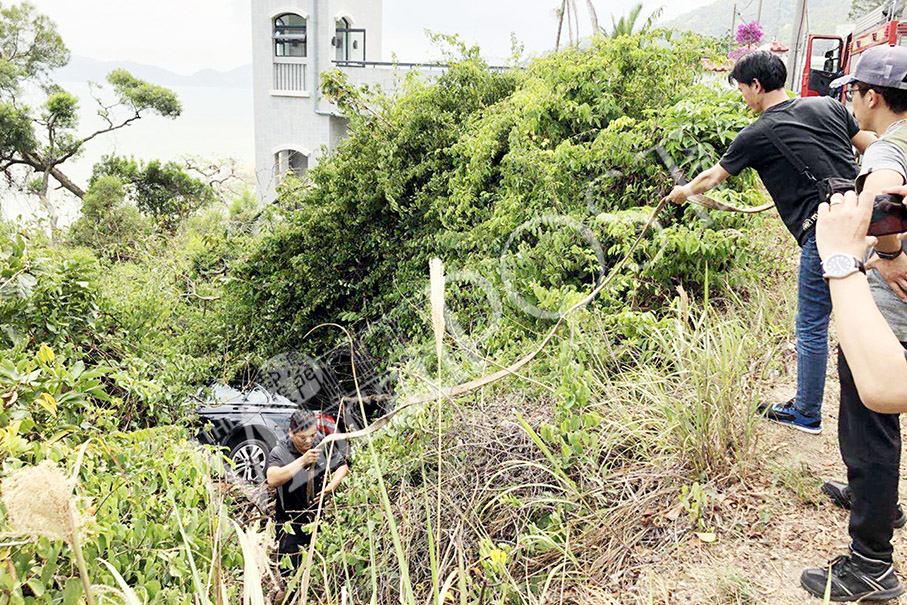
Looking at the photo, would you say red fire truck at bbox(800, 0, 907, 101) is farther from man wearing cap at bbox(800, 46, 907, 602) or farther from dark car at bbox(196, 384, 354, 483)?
man wearing cap at bbox(800, 46, 907, 602)

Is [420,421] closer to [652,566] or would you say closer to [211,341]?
[652,566]

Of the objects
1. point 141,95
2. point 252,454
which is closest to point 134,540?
point 252,454

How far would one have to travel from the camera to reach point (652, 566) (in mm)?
2402

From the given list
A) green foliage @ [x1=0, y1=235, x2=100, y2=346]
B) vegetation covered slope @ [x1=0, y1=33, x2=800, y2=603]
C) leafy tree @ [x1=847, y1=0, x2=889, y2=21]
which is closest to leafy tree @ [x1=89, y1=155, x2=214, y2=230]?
vegetation covered slope @ [x1=0, y1=33, x2=800, y2=603]

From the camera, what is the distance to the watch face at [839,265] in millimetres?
1496

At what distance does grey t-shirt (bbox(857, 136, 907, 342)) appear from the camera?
6.41ft

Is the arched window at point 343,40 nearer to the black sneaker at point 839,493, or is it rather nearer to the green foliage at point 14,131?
the green foliage at point 14,131

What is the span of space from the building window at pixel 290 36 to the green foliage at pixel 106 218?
5186mm

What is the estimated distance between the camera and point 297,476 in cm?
394

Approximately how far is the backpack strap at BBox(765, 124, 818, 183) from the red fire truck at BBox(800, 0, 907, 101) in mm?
11059

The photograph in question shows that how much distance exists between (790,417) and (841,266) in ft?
6.27

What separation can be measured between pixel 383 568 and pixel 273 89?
567 inches

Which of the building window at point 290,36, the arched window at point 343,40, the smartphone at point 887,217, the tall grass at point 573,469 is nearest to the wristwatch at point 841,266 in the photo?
the smartphone at point 887,217

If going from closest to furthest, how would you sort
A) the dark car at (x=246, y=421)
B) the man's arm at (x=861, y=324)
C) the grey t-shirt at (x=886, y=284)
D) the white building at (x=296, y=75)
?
the man's arm at (x=861, y=324), the grey t-shirt at (x=886, y=284), the dark car at (x=246, y=421), the white building at (x=296, y=75)
